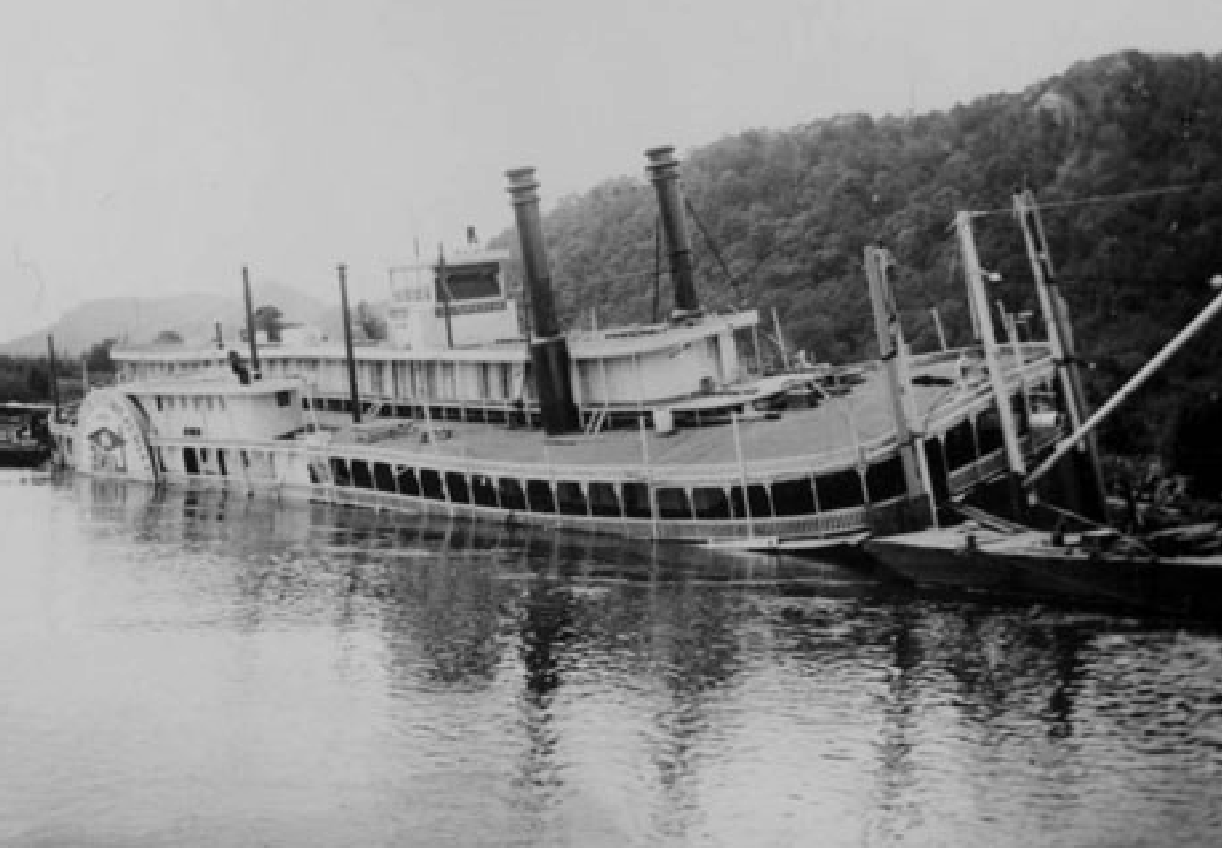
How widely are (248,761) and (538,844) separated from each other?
6.85 meters

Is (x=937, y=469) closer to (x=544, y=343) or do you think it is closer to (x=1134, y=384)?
(x=1134, y=384)

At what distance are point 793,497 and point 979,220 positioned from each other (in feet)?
88.7

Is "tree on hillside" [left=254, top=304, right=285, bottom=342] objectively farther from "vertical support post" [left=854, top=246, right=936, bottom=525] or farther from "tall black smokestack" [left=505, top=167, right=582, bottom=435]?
"vertical support post" [left=854, top=246, right=936, bottom=525]

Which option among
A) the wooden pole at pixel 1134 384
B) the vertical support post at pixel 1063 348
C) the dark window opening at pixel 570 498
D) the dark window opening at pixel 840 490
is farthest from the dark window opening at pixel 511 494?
the vertical support post at pixel 1063 348

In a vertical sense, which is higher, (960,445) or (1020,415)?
(1020,415)

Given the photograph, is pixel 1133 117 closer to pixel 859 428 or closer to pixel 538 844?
pixel 859 428

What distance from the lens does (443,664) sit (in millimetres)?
31234

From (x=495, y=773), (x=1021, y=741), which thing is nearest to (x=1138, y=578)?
(x=1021, y=741)

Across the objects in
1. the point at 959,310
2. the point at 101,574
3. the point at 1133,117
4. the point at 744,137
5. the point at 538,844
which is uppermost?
the point at 744,137

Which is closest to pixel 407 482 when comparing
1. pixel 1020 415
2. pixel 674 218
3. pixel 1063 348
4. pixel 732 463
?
pixel 674 218

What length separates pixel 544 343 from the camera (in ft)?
157

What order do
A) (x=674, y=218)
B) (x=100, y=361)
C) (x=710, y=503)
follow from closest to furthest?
(x=710, y=503) < (x=674, y=218) < (x=100, y=361)

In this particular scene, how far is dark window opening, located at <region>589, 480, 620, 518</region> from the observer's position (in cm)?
4219

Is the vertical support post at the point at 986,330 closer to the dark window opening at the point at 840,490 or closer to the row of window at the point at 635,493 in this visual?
the row of window at the point at 635,493
